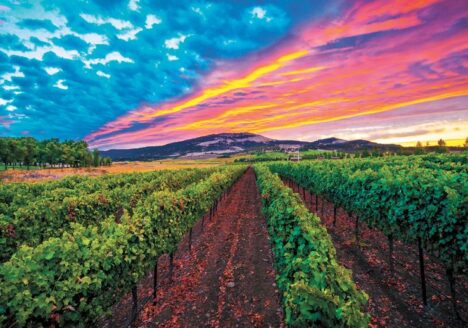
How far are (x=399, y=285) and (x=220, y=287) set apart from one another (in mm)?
6474

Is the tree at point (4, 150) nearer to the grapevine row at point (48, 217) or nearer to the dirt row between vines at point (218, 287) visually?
the grapevine row at point (48, 217)

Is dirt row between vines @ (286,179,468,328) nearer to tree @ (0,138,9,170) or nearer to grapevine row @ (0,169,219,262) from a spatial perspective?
grapevine row @ (0,169,219,262)

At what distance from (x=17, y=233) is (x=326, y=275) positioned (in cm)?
1163

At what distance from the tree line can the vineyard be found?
91079 mm

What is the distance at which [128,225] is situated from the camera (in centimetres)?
756

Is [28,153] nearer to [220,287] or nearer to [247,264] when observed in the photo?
[247,264]

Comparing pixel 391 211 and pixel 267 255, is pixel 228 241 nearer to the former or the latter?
pixel 267 255

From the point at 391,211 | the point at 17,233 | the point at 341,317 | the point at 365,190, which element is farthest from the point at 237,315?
the point at 17,233

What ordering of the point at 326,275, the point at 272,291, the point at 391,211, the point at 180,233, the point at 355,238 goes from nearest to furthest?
the point at 326,275 < the point at 272,291 < the point at 391,211 < the point at 180,233 < the point at 355,238

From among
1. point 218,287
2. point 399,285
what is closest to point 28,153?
point 218,287

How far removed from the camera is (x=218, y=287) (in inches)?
368

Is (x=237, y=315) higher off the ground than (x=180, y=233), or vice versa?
(x=180, y=233)

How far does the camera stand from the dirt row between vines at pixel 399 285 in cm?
715

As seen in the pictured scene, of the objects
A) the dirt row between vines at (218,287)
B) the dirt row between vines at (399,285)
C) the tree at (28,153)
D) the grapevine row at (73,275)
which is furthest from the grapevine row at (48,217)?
the tree at (28,153)
